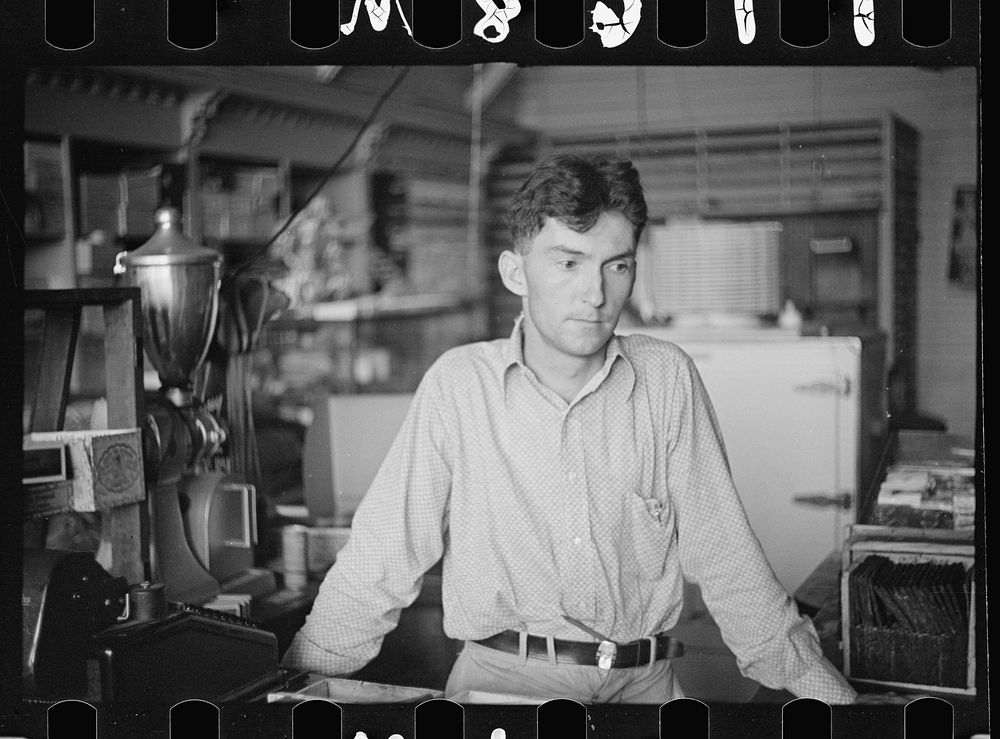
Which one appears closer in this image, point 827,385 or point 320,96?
point 827,385

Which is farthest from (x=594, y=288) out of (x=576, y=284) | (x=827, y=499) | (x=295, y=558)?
(x=827, y=499)

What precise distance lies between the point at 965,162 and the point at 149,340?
77.2 inches

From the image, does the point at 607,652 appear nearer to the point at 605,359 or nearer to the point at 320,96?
the point at 605,359

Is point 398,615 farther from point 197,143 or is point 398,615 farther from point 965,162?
point 197,143

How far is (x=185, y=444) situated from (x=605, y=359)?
95 centimetres

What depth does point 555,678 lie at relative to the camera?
2.27 meters

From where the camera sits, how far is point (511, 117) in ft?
17.6

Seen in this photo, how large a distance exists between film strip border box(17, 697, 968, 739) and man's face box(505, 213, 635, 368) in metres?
0.80

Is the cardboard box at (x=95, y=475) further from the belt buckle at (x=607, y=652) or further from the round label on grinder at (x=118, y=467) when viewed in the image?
the belt buckle at (x=607, y=652)

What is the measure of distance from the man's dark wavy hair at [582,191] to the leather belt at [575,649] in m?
0.88

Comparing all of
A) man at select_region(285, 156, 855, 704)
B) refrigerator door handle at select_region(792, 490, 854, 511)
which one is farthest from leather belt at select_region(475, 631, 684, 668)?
refrigerator door handle at select_region(792, 490, 854, 511)

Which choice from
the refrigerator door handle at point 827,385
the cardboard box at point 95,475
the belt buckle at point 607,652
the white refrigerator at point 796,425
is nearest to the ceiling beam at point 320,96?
the cardboard box at point 95,475

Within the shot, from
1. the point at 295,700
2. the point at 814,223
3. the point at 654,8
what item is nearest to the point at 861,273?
the point at 814,223

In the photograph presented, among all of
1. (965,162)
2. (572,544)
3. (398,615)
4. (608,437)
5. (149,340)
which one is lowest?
(398,615)
